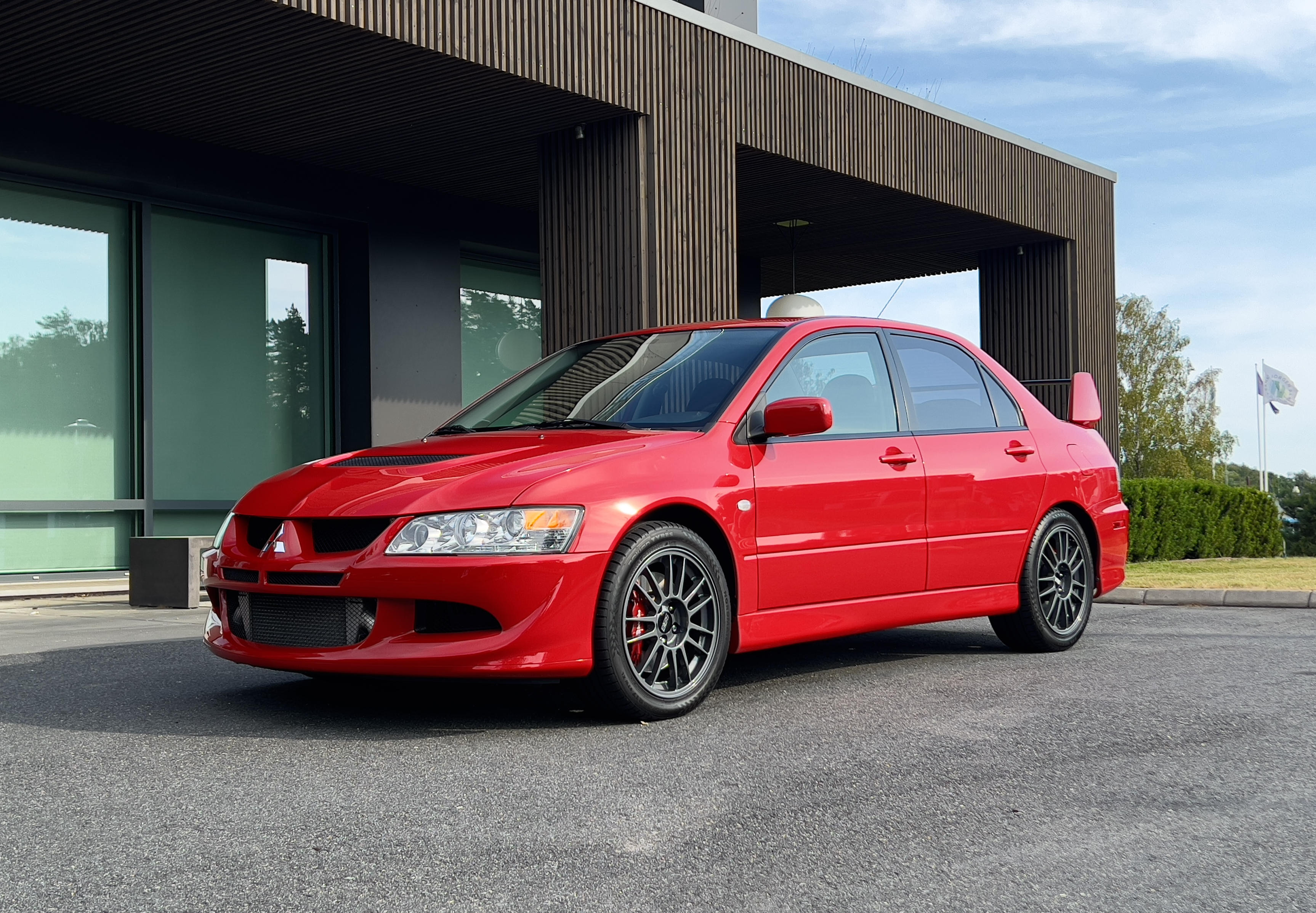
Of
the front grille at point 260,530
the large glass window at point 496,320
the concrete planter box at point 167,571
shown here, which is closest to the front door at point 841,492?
the front grille at point 260,530

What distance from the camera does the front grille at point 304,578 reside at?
462 centimetres

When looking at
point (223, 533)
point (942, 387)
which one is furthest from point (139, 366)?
point (942, 387)

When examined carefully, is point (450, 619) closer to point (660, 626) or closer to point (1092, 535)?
point (660, 626)

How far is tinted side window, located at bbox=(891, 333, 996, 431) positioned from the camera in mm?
6305

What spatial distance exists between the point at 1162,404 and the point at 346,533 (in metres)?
52.3

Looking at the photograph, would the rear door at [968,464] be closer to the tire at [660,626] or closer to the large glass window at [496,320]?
the tire at [660,626]

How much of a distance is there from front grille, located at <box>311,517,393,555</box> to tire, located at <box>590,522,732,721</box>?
80 centimetres

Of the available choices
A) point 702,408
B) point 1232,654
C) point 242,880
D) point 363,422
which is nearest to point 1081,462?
point 1232,654

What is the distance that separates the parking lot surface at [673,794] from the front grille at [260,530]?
0.63 m

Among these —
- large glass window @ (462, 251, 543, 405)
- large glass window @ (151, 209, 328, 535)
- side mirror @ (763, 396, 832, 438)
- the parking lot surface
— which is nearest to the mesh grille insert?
the parking lot surface

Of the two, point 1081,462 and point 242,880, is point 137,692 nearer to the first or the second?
point 242,880

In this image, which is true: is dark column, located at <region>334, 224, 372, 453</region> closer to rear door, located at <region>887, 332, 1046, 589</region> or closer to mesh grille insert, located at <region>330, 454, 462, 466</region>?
rear door, located at <region>887, 332, 1046, 589</region>

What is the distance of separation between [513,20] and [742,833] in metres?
9.14

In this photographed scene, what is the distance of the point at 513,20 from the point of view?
11164 millimetres
